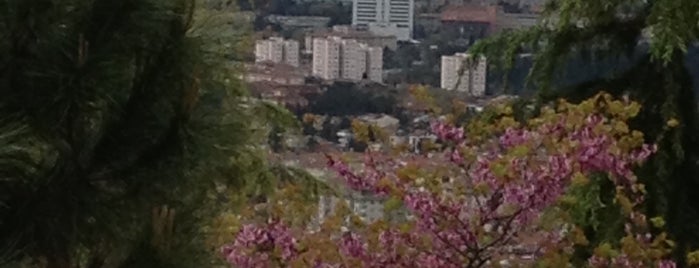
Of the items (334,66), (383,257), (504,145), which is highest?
(504,145)

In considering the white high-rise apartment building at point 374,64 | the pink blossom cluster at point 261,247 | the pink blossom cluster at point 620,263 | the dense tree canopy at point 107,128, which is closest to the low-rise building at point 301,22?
the white high-rise apartment building at point 374,64

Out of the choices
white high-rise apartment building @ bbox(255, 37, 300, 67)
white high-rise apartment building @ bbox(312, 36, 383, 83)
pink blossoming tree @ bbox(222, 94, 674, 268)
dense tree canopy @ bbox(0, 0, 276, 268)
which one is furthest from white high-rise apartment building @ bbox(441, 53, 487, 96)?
dense tree canopy @ bbox(0, 0, 276, 268)

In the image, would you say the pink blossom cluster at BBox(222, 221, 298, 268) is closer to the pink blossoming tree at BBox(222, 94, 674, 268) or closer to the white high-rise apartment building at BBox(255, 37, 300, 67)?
the pink blossoming tree at BBox(222, 94, 674, 268)

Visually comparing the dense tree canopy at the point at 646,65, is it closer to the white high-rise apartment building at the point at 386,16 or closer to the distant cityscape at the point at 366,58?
the distant cityscape at the point at 366,58

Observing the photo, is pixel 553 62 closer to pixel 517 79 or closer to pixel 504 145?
pixel 517 79

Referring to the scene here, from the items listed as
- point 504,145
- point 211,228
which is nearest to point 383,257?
point 504,145

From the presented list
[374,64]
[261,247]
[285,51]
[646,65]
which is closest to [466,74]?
[646,65]
